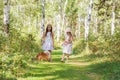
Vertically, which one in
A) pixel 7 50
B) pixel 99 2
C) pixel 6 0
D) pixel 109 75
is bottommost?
pixel 109 75

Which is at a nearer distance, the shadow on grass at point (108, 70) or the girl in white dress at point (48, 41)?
the shadow on grass at point (108, 70)

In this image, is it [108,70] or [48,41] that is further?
[48,41]

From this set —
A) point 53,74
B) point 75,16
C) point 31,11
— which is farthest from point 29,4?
point 53,74

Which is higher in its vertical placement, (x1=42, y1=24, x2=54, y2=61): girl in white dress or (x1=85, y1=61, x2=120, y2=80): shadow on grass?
(x1=42, y1=24, x2=54, y2=61): girl in white dress

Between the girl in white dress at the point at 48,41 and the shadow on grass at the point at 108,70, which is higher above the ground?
the girl in white dress at the point at 48,41

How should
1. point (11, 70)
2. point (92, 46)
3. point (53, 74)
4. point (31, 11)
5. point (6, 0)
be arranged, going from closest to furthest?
1. point (11, 70)
2. point (53, 74)
3. point (6, 0)
4. point (92, 46)
5. point (31, 11)

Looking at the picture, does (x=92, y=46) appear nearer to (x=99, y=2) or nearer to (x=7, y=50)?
(x=7, y=50)

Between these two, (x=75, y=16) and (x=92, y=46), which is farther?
(x=75, y=16)

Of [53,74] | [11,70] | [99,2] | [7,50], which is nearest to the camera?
[11,70]

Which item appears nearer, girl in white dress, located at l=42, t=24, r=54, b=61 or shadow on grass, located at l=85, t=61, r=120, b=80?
shadow on grass, located at l=85, t=61, r=120, b=80

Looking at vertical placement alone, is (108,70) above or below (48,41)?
below

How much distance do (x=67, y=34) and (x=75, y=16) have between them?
63.2 metres

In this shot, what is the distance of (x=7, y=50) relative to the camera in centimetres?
1648

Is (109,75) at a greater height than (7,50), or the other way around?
(7,50)
